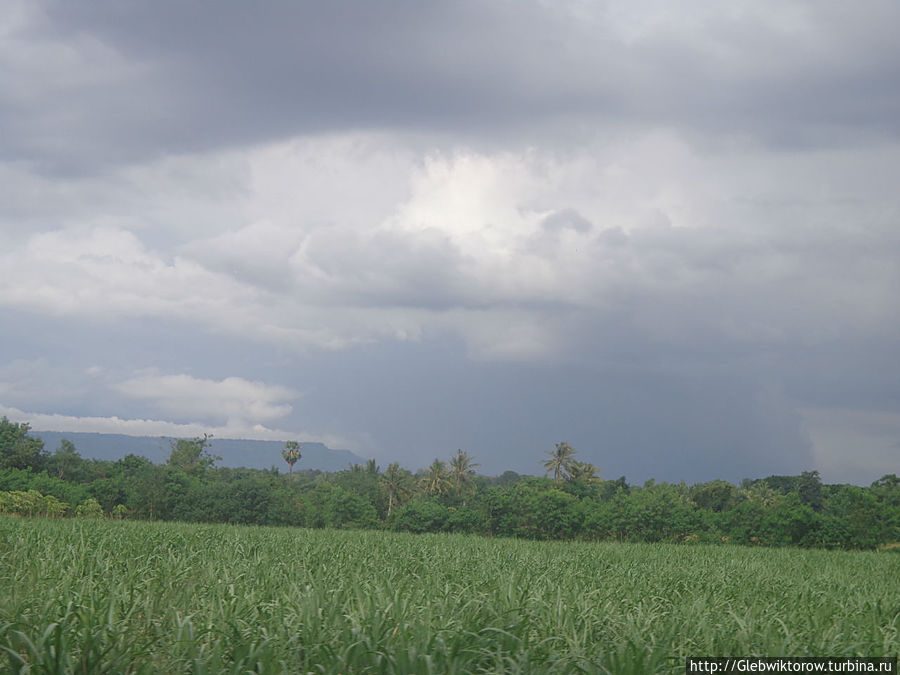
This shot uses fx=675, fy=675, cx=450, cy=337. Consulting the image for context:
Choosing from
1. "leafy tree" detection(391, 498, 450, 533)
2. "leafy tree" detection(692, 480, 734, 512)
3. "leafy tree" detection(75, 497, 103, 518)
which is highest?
"leafy tree" detection(692, 480, 734, 512)

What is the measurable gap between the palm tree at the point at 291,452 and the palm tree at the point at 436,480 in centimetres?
5619

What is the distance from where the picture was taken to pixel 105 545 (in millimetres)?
13336

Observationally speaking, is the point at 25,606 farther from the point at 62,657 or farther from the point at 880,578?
the point at 880,578

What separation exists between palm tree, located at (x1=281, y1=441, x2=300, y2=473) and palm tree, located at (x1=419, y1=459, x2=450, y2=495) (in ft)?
184

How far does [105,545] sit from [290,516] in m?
40.2

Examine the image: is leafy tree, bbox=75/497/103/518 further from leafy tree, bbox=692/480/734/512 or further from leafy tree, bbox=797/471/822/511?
leafy tree, bbox=797/471/822/511

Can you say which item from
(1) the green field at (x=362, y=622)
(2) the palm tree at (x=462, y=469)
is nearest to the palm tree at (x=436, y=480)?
(2) the palm tree at (x=462, y=469)

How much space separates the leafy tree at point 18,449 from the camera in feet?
201

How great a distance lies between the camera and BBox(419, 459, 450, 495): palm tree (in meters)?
99.2

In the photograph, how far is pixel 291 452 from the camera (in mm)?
149625

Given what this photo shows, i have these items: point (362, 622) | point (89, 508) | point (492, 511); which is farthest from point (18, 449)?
point (362, 622)

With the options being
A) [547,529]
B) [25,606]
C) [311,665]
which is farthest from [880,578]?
[547,529]

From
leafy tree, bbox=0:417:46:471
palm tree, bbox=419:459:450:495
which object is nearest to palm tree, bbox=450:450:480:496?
palm tree, bbox=419:459:450:495

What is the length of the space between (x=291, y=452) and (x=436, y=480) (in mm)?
59927
